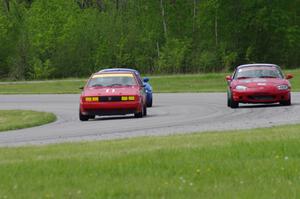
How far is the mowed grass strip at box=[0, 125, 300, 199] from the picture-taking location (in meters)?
8.53

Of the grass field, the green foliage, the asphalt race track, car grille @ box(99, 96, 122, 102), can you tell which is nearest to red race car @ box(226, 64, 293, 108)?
the asphalt race track

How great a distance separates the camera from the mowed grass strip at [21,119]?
888 inches

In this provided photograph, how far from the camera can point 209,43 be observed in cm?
7219

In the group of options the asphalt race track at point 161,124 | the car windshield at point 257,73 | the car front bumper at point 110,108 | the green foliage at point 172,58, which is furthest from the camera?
the green foliage at point 172,58

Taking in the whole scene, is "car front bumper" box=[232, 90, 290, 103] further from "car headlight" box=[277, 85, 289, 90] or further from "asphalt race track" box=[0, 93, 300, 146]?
"asphalt race track" box=[0, 93, 300, 146]

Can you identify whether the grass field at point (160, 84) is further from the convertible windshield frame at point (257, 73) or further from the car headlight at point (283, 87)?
the car headlight at point (283, 87)

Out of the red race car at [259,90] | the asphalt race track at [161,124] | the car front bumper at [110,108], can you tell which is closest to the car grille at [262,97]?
the red race car at [259,90]

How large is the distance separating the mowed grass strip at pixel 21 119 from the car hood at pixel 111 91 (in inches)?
59.4

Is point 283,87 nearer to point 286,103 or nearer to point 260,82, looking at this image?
point 286,103

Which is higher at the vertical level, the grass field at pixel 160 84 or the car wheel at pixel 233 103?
the car wheel at pixel 233 103

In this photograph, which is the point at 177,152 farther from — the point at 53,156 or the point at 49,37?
the point at 49,37

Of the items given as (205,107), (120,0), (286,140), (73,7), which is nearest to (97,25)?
(73,7)

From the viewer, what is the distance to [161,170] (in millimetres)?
9883

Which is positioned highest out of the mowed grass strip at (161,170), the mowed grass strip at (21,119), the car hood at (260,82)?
the mowed grass strip at (161,170)
